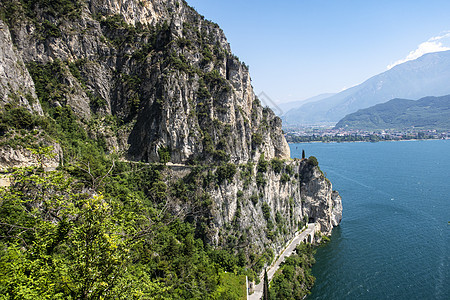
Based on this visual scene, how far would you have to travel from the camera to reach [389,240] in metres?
60.8

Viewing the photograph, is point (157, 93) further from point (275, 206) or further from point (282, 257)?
point (282, 257)

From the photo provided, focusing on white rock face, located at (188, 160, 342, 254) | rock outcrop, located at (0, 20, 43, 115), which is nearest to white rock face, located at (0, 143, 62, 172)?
rock outcrop, located at (0, 20, 43, 115)

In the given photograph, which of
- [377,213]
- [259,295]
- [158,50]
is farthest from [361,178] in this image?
[158,50]

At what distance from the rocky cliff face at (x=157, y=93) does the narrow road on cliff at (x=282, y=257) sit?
1987mm

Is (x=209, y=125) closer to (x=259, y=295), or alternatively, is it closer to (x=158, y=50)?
(x=158, y=50)

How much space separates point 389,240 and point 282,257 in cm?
2646

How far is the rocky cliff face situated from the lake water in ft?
42.0

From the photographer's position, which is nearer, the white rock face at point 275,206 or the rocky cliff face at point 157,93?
the rocky cliff face at point 157,93

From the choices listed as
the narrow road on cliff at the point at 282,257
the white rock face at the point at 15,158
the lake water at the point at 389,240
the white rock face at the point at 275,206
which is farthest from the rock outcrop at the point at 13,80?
the lake water at the point at 389,240

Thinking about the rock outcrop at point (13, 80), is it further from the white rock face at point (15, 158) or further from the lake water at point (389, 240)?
the lake water at point (389, 240)

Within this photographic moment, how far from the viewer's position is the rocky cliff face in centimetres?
4931

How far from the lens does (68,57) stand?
52.1 meters

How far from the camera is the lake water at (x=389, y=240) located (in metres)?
46.7

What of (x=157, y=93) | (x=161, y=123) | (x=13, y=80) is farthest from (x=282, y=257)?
(x=13, y=80)
